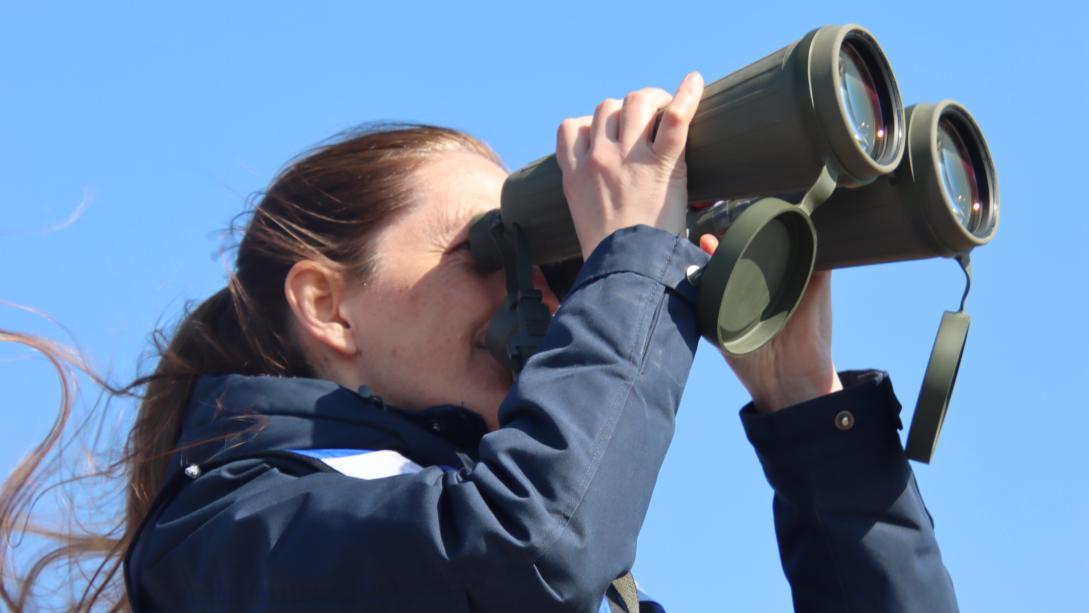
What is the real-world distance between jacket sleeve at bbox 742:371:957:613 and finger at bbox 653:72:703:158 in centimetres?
61

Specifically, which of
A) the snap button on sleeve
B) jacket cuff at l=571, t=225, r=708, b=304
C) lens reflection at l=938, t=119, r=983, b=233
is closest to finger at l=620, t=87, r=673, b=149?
jacket cuff at l=571, t=225, r=708, b=304

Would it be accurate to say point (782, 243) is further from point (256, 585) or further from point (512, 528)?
point (256, 585)

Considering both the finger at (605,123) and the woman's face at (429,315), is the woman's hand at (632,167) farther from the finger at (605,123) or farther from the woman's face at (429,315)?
the woman's face at (429,315)

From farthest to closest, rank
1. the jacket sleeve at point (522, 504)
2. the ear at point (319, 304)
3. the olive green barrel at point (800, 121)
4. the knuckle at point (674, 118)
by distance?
the ear at point (319, 304) → the knuckle at point (674, 118) → the olive green barrel at point (800, 121) → the jacket sleeve at point (522, 504)

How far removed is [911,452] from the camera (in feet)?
7.51

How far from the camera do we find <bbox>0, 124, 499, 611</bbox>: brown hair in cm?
246

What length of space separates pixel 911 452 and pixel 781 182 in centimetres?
54

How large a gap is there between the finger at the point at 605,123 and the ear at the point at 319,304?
0.61m

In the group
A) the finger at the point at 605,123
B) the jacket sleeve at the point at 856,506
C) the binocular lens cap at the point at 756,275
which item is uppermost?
the finger at the point at 605,123

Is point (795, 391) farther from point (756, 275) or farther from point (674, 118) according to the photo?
point (674, 118)

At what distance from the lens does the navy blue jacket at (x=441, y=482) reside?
6.01 feet

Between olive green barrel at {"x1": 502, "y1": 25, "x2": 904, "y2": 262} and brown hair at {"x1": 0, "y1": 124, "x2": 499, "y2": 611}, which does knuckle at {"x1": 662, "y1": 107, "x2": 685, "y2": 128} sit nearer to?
olive green barrel at {"x1": 502, "y1": 25, "x2": 904, "y2": 262}

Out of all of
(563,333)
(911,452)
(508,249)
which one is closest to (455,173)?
(508,249)

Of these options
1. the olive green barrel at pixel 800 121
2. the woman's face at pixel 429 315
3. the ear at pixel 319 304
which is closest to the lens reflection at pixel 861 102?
the olive green barrel at pixel 800 121
